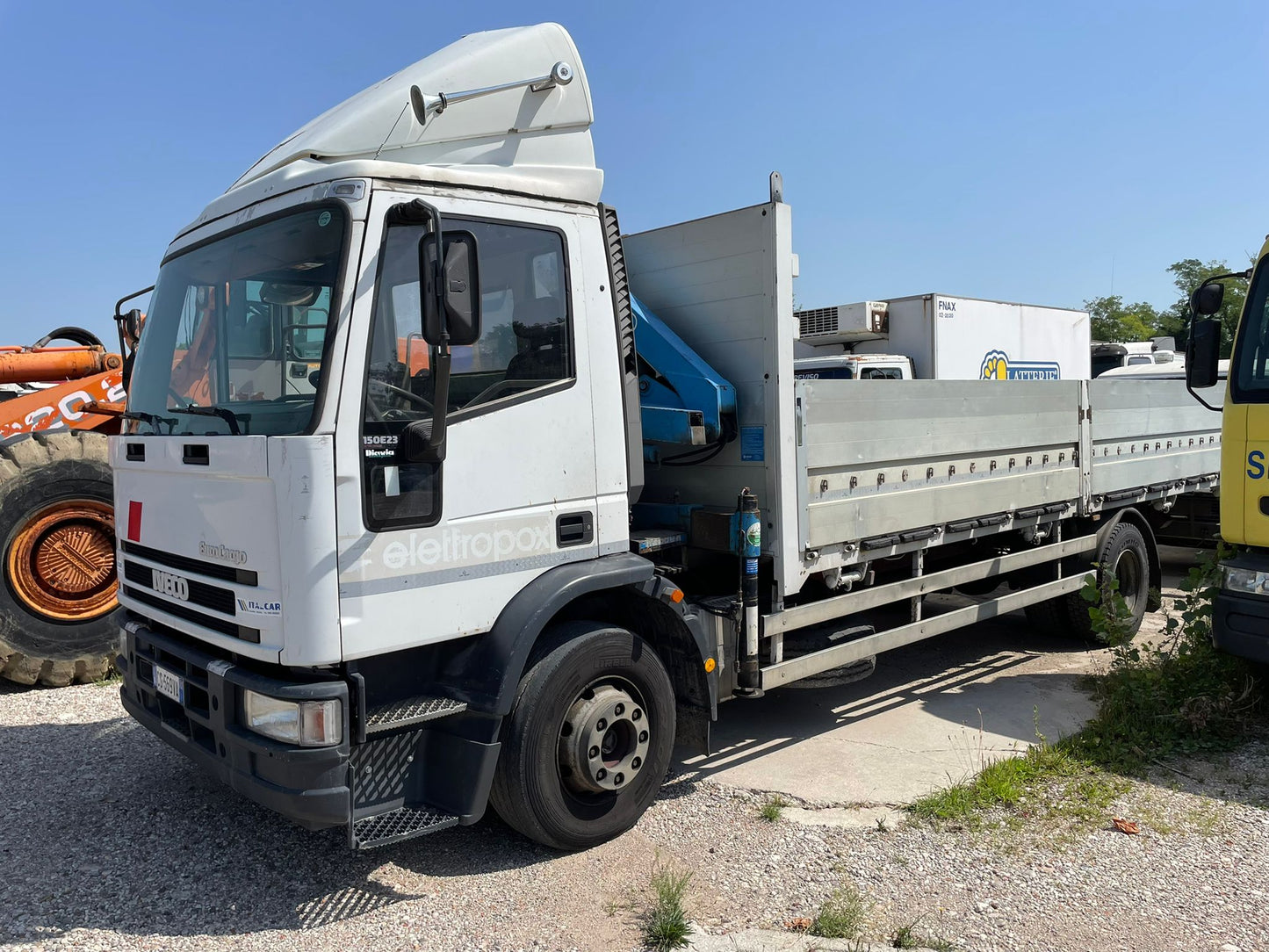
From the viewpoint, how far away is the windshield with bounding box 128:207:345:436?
3.34 m

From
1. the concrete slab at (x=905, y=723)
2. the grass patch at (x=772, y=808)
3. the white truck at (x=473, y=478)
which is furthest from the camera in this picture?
the concrete slab at (x=905, y=723)

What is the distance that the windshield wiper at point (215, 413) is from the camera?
3.44 meters

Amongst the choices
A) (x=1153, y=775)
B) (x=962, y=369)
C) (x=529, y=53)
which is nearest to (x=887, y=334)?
(x=962, y=369)

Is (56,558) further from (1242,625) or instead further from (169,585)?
(1242,625)

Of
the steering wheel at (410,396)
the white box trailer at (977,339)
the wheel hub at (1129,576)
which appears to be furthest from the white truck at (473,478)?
the white box trailer at (977,339)

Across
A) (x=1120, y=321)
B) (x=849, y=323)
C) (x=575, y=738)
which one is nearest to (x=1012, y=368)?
(x=849, y=323)

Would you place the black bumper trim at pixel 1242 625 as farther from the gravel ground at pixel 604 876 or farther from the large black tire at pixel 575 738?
the large black tire at pixel 575 738

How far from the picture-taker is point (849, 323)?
458 inches

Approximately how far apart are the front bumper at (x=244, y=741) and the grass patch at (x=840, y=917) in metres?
1.71

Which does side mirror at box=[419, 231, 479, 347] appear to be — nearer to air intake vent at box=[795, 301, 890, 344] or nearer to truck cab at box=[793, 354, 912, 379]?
truck cab at box=[793, 354, 912, 379]

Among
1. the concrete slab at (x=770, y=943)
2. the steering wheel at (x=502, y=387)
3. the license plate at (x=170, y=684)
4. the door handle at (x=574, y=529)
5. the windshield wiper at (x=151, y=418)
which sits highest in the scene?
the steering wheel at (x=502, y=387)

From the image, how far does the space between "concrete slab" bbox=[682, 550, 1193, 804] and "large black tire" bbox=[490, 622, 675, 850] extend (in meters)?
0.84

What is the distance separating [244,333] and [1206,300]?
16.8 feet

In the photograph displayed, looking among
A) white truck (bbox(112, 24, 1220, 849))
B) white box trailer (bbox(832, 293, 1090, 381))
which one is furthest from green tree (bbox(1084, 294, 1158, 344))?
white truck (bbox(112, 24, 1220, 849))
